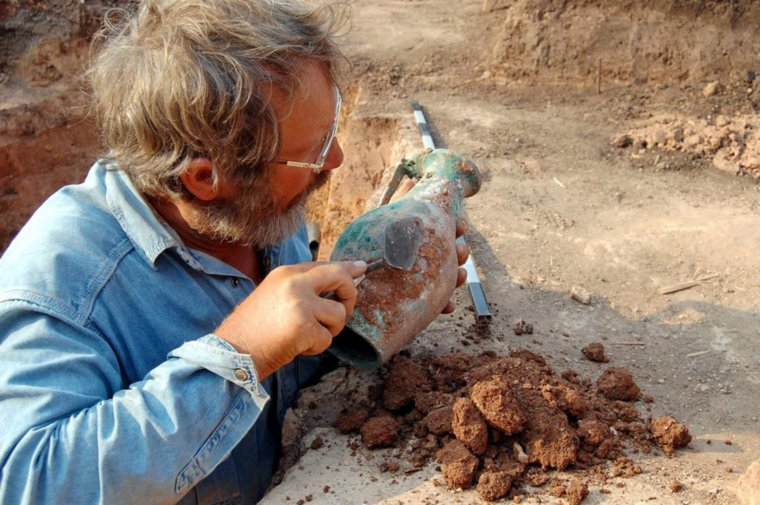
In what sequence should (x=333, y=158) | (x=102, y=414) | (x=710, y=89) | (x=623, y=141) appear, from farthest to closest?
(x=710, y=89)
(x=623, y=141)
(x=333, y=158)
(x=102, y=414)

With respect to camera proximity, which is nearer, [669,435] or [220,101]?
[220,101]


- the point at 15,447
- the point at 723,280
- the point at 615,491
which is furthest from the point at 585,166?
the point at 15,447

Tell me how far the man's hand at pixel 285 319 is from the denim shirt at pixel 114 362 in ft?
0.19

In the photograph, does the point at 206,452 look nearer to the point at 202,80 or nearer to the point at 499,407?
the point at 499,407

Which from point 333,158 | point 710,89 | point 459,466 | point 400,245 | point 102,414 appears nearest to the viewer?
point 102,414

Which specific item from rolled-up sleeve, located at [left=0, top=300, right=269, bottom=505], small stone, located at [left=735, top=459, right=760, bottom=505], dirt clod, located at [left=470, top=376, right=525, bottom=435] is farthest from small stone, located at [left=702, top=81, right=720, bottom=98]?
rolled-up sleeve, located at [left=0, top=300, right=269, bottom=505]

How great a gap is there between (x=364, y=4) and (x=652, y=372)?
798 centimetres

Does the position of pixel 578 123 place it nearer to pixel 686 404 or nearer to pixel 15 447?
pixel 686 404

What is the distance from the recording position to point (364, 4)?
32.8 feet

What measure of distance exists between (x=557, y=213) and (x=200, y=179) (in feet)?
10.5

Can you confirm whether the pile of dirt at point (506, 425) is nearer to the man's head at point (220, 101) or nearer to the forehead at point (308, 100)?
the man's head at point (220, 101)

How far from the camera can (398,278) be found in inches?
98.4

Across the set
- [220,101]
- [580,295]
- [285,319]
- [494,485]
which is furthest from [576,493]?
[580,295]

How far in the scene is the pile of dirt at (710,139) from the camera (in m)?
5.40
